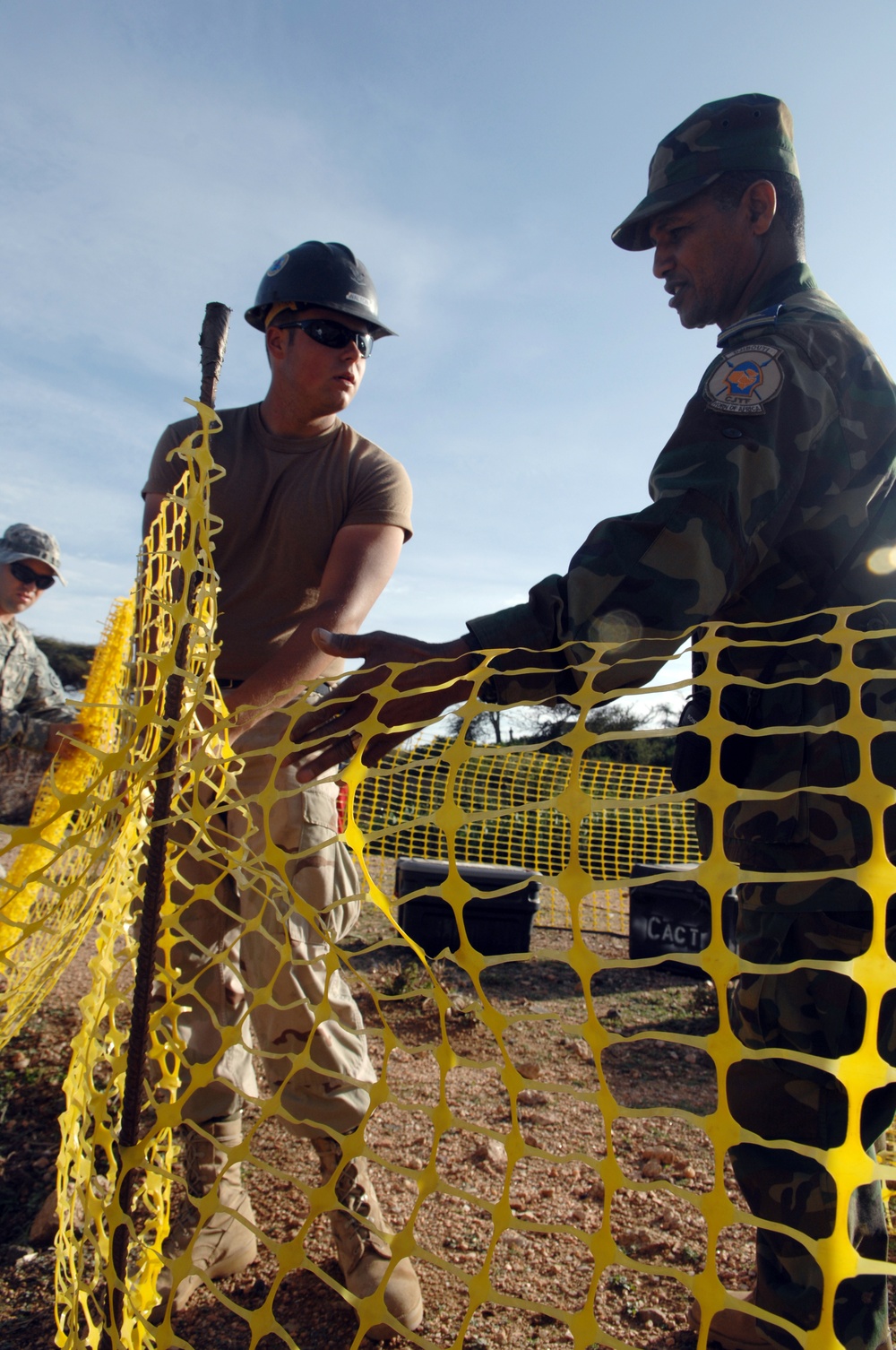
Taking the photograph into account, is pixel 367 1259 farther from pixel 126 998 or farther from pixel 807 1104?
pixel 807 1104

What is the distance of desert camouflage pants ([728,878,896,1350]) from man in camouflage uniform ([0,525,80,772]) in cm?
419

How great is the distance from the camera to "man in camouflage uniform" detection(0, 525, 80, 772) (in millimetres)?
4812

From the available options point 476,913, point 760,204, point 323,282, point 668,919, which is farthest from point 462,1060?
point 668,919

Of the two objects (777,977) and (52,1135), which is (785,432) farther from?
(52,1135)

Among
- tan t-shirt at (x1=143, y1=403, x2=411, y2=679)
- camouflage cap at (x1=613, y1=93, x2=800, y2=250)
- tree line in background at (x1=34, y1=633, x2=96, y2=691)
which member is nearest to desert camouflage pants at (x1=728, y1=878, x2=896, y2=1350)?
camouflage cap at (x1=613, y1=93, x2=800, y2=250)

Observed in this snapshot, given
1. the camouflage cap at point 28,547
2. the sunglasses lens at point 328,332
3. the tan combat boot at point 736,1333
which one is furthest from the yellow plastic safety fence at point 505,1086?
the camouflage cap at point 28,547

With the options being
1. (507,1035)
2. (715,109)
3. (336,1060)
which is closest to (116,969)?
(336,1060)

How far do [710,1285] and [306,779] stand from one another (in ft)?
3.08

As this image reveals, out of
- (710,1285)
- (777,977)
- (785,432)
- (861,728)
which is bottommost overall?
(710,1285)

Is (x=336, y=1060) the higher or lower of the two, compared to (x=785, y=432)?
lower

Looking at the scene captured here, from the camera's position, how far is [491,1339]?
1884 millimetres

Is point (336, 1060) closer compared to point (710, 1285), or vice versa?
point (710, 1285)

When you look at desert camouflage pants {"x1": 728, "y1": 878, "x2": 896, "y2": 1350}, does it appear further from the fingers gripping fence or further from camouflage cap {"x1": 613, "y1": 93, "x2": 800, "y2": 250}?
camouflage cap {"x1": 613, "y1": 93, "x2": 800, "y2": 250}

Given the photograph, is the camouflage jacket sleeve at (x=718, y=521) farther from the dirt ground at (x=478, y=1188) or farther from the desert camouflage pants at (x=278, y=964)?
the desert camouflage pants at (x=278, y=964)
